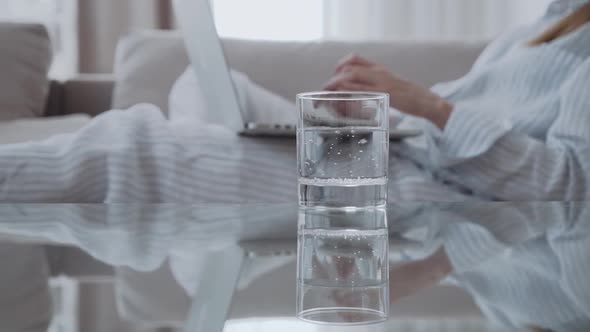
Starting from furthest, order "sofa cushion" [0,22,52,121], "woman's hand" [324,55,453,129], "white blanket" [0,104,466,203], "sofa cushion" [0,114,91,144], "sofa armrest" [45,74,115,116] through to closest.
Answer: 1. "sofa armrest" [45,74,115,116]
2. "sofa cushion" [0,22,52,121]
3. "sofa cushion" [0,114,91,144]
4. "woman's hand" [324,55,453,129]
5. "white blanket" [0,104,466,203]

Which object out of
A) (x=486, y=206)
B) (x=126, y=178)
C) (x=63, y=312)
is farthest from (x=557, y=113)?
(x=63, y=312)

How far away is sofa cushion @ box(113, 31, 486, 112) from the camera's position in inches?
56.4

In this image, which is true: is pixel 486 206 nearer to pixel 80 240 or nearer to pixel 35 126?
pixel 80 240

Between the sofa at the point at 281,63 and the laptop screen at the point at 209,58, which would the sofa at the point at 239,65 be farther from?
the laptop screen at the point at 209,58

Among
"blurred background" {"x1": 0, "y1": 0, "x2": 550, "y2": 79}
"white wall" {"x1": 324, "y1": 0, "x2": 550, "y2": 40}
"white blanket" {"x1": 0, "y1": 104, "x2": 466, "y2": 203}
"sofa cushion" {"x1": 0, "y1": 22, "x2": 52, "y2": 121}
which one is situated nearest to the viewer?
"white blanket" {"x1": 0, "y1": 104, "x2": 466, "y2": 203}

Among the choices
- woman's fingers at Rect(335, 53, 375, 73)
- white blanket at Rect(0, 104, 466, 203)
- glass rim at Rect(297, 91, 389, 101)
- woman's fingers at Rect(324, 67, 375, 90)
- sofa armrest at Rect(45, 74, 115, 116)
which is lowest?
sofa armrest at Rect(45, 74, 115, 116)

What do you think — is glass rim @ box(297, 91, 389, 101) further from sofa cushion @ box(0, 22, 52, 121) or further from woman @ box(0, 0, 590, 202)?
sofa cushion @ box(0, 22, 52, 121)

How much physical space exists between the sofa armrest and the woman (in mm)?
688

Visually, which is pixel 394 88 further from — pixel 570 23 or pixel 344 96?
pixel 344 96

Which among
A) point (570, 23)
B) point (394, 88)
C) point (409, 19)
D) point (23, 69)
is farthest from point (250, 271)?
point (409, 19)

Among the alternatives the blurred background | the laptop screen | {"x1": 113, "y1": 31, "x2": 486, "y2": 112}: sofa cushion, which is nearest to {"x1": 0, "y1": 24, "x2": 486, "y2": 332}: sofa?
{"x1": 113, "y1": 31, "x2": 486, "y2": 112}: sofa cushion

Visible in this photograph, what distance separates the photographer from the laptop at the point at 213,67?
0.77 m

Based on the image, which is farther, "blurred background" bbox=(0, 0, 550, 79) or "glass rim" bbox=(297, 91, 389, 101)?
"blurred background" bbox=(0, 0, 550, 79)

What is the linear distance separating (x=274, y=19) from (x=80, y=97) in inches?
40.4
